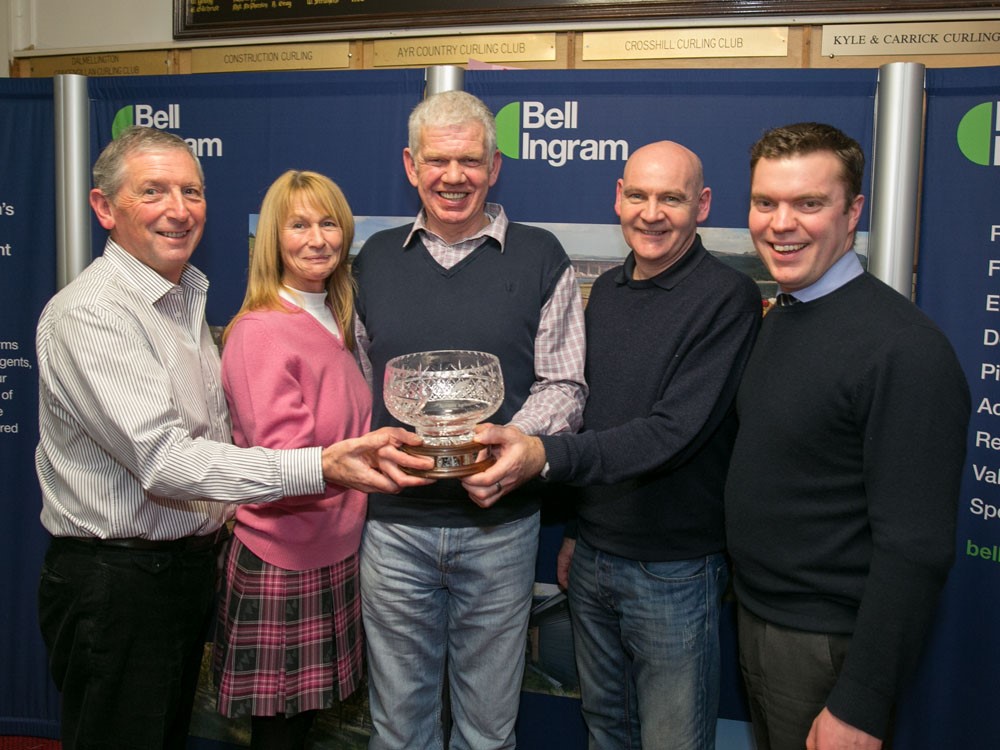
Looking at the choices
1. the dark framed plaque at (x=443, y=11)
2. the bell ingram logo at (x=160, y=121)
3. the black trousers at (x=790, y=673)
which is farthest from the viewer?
the dark framed plaque at (x=443, y=11)

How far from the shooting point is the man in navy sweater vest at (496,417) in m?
2.01

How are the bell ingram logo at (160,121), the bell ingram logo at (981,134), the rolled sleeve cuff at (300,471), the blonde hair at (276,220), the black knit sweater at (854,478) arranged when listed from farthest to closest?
the bell ingram logo at (160,121), the bell ingram logo at (981,134), the blonde hair at (276,220), the rolled sleeve cuff at (300,471), the black knit sweater at (854,478)

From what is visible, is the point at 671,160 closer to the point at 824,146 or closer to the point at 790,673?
the point at 824,146

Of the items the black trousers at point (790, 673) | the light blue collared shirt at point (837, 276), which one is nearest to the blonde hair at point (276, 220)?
the light blue collared shirt at point (837, 276)

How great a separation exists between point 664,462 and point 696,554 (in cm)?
28

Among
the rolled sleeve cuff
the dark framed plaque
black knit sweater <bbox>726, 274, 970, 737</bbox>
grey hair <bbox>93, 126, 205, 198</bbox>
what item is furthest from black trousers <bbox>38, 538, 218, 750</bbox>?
the dark framed plaque

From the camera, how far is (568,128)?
8.03ft

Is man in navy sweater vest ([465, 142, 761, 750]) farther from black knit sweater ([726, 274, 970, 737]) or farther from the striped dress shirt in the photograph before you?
the striped dress shirt

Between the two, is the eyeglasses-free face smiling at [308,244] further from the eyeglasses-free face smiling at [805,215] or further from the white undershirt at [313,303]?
the eyeglasses-free face smiling at [805,215]

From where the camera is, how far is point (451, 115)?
2.00 m

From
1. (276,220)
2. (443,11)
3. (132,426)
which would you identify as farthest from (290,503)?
(443,11)

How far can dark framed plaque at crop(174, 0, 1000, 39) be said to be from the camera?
3072mm

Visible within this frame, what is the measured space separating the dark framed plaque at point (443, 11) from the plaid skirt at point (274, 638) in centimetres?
235

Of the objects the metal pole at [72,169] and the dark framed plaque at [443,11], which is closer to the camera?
the metal pole at [72,169]
